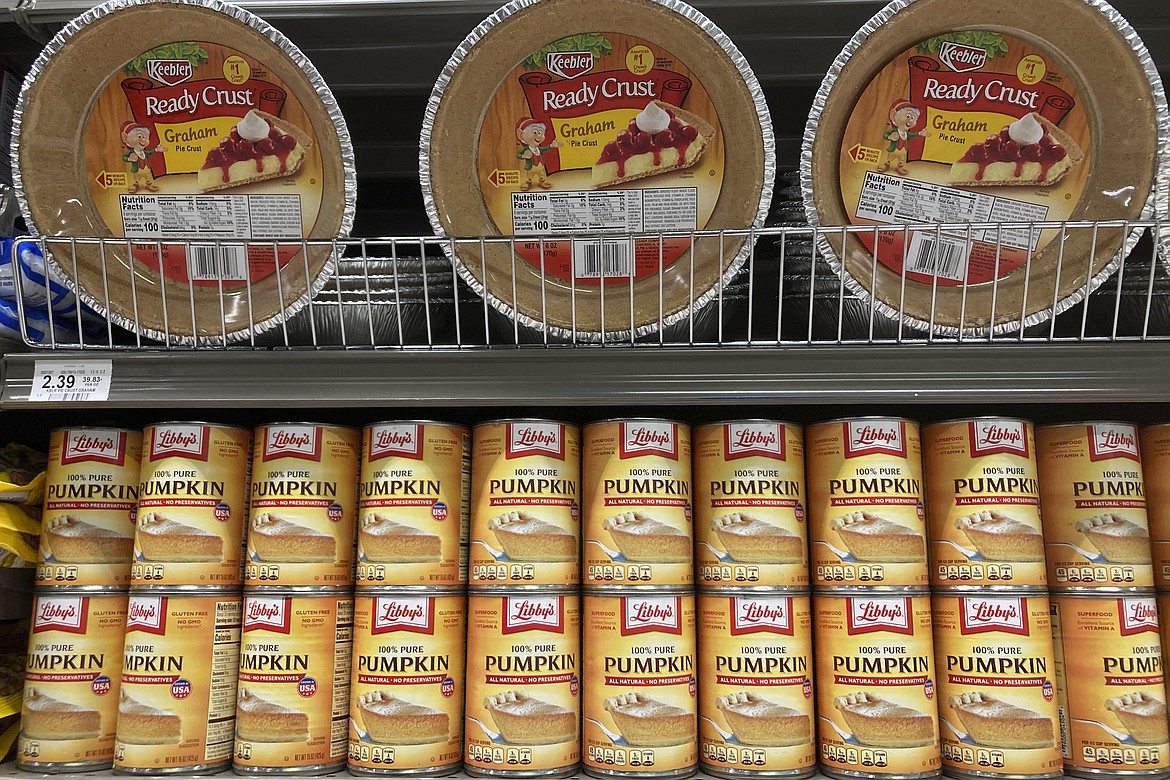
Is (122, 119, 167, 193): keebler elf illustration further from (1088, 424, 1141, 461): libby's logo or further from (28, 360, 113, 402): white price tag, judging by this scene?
(1088, 424, 1141, 461): libby's logo

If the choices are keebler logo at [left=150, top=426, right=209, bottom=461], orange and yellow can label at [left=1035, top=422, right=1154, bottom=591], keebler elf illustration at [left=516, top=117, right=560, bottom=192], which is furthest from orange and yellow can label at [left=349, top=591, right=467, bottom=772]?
orange and yellow can label at [left=1035, top=422, right=1154, bottom=591]

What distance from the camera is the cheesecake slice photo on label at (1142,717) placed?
1.00 metres

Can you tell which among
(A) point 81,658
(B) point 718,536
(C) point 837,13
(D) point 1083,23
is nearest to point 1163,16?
(D) point 1083,23

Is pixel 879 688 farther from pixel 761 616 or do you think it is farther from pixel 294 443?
pixel 294 443

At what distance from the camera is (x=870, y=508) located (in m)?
1.04

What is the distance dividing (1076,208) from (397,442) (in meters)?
1.02

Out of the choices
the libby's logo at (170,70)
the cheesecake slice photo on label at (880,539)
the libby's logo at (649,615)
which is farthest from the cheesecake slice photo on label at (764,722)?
the libby's logo at (170,70)

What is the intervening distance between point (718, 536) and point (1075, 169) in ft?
2.41

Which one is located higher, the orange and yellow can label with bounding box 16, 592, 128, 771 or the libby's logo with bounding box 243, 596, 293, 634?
the libby's logo with bounding box 243, 596, 293, 634

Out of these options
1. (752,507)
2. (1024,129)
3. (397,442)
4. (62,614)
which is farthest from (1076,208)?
(62,614)

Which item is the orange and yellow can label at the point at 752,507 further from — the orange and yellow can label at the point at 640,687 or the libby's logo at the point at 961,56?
the libby's logo at the point at 961,56

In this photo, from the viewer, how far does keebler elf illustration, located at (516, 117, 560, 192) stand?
46.5 inches

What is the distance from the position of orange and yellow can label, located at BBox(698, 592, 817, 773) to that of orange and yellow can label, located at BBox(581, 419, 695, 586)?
89mm

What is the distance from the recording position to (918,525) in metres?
1.04
